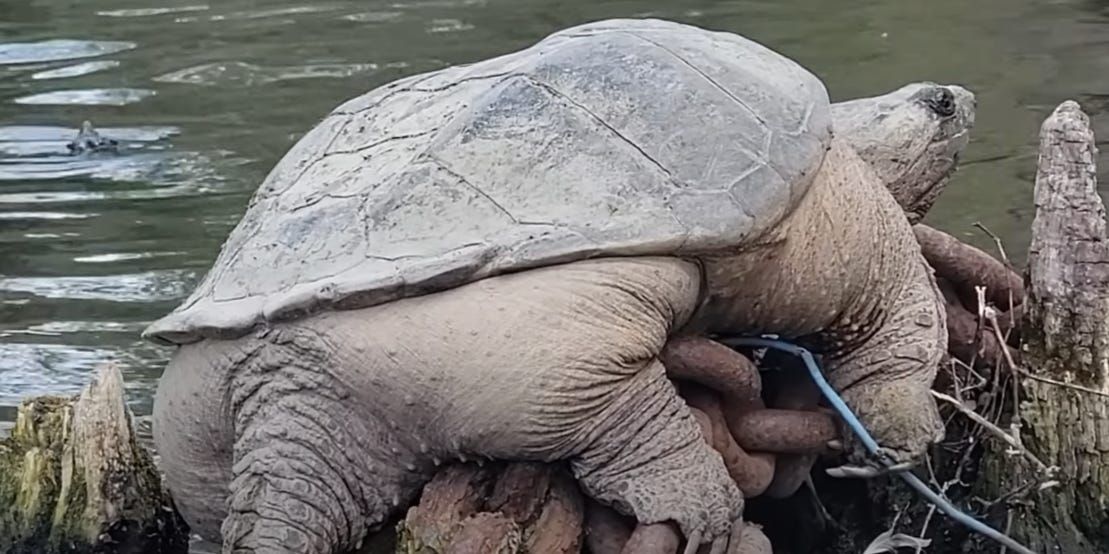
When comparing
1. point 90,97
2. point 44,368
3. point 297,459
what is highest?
point 297,459

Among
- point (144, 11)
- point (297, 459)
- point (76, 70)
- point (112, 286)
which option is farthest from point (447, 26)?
point (297, 459)

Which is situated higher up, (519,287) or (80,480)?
(519,287)

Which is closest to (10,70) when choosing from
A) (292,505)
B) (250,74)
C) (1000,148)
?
(250,74)

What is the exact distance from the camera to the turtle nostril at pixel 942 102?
4.01m

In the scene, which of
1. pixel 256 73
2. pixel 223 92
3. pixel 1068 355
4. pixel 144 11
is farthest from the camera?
Answer: pixel 144 11

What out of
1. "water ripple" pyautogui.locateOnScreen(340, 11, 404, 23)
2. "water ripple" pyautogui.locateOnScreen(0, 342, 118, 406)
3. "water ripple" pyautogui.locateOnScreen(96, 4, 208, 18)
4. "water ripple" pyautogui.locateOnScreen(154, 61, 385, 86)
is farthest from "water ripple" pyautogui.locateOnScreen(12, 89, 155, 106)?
"water ripple" pyautogui.locateOnScreen(0, 342, 118, 406)

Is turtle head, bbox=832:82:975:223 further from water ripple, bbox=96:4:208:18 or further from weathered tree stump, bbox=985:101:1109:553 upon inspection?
water ripple, bbox=96:4:208:18

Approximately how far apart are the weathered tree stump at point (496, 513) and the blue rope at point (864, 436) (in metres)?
0.53

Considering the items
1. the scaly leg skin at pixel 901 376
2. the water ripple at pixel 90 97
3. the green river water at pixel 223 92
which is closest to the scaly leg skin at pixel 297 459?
the scaly leg skin at pixel 901 376

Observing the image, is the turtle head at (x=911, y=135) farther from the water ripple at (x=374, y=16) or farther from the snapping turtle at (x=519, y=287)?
the water ripple at (x=374, y=16)

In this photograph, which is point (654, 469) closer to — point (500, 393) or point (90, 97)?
point (500, 393)

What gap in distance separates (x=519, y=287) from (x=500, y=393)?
0.61ft

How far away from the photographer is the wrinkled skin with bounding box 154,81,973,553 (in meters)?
3.09

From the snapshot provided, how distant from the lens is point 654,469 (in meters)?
3.24
